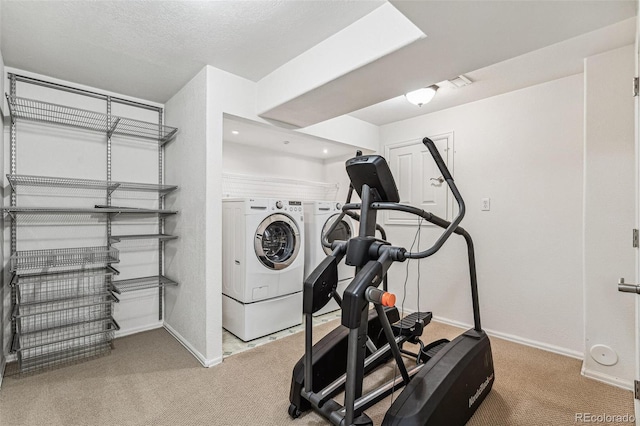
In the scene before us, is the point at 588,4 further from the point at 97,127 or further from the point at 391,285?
the point at 97,127

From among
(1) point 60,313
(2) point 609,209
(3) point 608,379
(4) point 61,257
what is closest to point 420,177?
(2) point 609,209

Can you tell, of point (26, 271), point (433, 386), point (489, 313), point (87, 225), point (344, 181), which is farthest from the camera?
point (344, 181)

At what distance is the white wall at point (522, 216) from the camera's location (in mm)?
2496

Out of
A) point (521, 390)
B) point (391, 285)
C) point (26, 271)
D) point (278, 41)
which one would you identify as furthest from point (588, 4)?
point (26, 271)

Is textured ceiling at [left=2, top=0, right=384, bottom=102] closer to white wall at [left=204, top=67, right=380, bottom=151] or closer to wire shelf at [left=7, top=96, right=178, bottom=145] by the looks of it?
white wall at [left=204, top=67, right=380, bottom=151]

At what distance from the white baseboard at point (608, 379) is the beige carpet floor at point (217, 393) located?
2.0 inches

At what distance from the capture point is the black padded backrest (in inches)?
59.6

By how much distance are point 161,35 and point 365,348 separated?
232 cm

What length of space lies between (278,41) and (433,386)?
2.26m

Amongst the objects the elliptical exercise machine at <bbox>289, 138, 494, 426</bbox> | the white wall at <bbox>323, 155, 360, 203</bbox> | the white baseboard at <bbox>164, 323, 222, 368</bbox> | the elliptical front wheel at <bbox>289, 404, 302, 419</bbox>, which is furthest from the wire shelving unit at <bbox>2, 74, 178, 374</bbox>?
the white wall at <bbox>323, 155, 360, 203</bbox>

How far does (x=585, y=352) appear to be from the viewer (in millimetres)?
Answer: 2188

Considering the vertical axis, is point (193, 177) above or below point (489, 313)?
above

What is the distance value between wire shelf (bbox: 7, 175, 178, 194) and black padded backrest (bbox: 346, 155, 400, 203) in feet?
6.41

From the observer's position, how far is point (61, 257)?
2.50 meters
